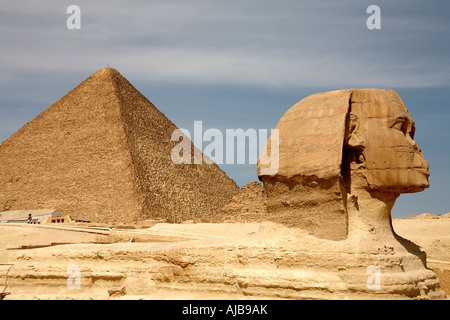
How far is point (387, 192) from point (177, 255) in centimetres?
238

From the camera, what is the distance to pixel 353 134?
706 centimetres

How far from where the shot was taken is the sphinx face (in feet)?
22.5

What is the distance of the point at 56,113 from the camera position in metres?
97.6

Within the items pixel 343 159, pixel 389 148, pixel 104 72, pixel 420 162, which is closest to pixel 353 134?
pixel 343 159

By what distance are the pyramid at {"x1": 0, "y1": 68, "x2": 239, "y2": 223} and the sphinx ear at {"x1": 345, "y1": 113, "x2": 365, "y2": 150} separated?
232ft

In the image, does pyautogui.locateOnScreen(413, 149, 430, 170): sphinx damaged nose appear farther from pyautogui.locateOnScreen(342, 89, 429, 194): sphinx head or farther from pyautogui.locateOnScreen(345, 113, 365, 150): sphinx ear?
pyautogui.locateOnScreen(345, 113, 365, 150): sphinx ear

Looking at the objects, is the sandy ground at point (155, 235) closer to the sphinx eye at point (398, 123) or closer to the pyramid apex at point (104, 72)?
the sphinx eye at point (398, 123)

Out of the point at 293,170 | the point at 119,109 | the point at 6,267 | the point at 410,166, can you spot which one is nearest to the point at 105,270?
the point at 6,267

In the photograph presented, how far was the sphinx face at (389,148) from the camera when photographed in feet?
22.5

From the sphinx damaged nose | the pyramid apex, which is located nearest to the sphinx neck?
the sphinx damaged nose

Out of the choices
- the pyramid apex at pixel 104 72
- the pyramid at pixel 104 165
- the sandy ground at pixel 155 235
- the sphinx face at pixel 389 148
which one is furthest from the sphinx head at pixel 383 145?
the pyramid apex at pixel 104 72

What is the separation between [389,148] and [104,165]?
84107mm
